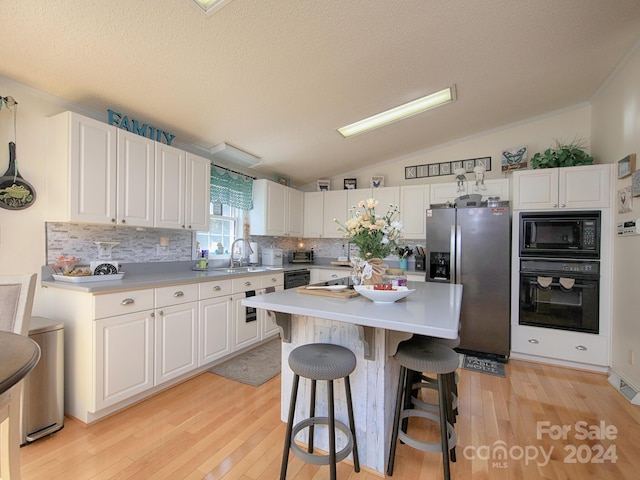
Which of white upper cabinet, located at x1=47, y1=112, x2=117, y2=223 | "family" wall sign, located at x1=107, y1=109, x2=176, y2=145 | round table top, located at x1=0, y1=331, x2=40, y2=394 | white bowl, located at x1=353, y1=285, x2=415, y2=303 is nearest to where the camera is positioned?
round table top, located at x1=0, y1=331, x2=40, y2=394

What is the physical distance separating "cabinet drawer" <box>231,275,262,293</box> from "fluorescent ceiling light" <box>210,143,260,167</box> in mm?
1476

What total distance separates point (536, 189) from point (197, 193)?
355 centimetres

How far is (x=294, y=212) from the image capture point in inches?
184

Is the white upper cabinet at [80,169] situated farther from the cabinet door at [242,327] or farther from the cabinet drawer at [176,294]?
the cabinet door at [242,327]

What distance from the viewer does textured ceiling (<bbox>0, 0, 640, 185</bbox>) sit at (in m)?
1.66

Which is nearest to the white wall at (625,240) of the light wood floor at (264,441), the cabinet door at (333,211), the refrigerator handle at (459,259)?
the light wood floor at (264,441)

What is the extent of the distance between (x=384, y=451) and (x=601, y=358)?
271 centimetres

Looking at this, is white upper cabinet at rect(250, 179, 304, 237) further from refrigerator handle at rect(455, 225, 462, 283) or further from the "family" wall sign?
refrigerator handle at rect(455, 225, 462, 283)

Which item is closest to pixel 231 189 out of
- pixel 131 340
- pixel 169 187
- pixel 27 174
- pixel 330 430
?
pixel 169 187

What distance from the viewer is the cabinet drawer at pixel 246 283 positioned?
3.01 metres

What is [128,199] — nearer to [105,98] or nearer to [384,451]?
[105,98]

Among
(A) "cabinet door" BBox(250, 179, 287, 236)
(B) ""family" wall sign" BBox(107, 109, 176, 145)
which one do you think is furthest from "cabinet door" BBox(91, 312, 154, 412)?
(A) "cabinet door" BBox(250, 179, 287, 236)

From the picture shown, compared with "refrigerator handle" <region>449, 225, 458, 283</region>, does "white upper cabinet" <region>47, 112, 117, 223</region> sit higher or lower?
higher

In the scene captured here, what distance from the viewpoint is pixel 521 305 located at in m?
3.17
